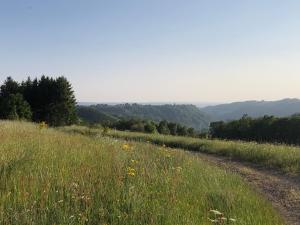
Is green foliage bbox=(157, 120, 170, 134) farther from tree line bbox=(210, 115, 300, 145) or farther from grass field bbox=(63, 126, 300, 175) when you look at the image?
grass field bbox=(63, 126, 300, 175)

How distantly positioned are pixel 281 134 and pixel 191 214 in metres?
70.7

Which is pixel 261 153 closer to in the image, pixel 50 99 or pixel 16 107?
pixel 16 107

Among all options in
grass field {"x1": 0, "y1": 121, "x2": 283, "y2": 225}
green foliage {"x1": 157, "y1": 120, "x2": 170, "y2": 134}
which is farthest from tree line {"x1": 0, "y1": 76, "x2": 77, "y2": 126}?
grass field {"x1": 0, "y1": 121, "x2": 283, "y2": 225}

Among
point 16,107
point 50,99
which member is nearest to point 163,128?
point 50,99

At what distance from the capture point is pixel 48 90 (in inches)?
2943

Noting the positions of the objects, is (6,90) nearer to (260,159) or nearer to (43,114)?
(43,114)

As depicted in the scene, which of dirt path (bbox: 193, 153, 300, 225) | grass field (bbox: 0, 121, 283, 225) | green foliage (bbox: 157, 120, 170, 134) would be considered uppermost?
grass field (bbox: 0, 121, 283, 225)

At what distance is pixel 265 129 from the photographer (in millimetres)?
77562

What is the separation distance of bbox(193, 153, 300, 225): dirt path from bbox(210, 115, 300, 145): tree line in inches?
2037

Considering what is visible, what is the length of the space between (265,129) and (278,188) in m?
67.3

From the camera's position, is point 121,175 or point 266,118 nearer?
point 121,175

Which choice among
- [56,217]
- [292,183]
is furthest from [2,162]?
[292,183]

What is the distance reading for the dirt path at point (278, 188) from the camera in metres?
9.34

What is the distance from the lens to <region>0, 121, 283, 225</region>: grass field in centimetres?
608
